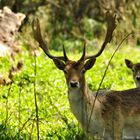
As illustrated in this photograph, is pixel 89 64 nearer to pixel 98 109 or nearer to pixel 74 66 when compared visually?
pixel 74 66

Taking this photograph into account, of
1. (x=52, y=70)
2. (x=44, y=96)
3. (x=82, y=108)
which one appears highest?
(x=52, y=70)

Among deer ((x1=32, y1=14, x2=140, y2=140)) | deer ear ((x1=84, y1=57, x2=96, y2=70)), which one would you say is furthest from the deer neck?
deer ear ((x1=84, y1=57, x2=96, y2=70))

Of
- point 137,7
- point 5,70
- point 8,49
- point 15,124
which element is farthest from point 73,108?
point 137,7

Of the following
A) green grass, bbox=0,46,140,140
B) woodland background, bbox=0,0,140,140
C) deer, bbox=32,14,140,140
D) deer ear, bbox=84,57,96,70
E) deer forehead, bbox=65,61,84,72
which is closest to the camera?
deer, bbox=32,14,140,140

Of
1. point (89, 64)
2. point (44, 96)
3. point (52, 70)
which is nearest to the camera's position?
point (89, 64)

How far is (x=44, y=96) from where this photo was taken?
10.4 meters

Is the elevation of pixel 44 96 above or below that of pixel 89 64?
above

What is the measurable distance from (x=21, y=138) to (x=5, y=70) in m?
4.74

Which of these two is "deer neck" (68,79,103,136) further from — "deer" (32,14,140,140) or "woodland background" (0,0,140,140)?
"woodland background" (0,0,140,140)

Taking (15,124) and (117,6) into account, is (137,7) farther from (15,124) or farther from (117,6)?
(15,124)

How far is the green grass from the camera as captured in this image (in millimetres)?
7586

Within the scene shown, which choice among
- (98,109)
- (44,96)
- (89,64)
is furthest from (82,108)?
(44,96)

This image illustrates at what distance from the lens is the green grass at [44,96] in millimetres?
7586

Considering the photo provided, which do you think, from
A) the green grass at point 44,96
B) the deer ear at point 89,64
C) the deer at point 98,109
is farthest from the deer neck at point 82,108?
the deer ear at point 89,64
